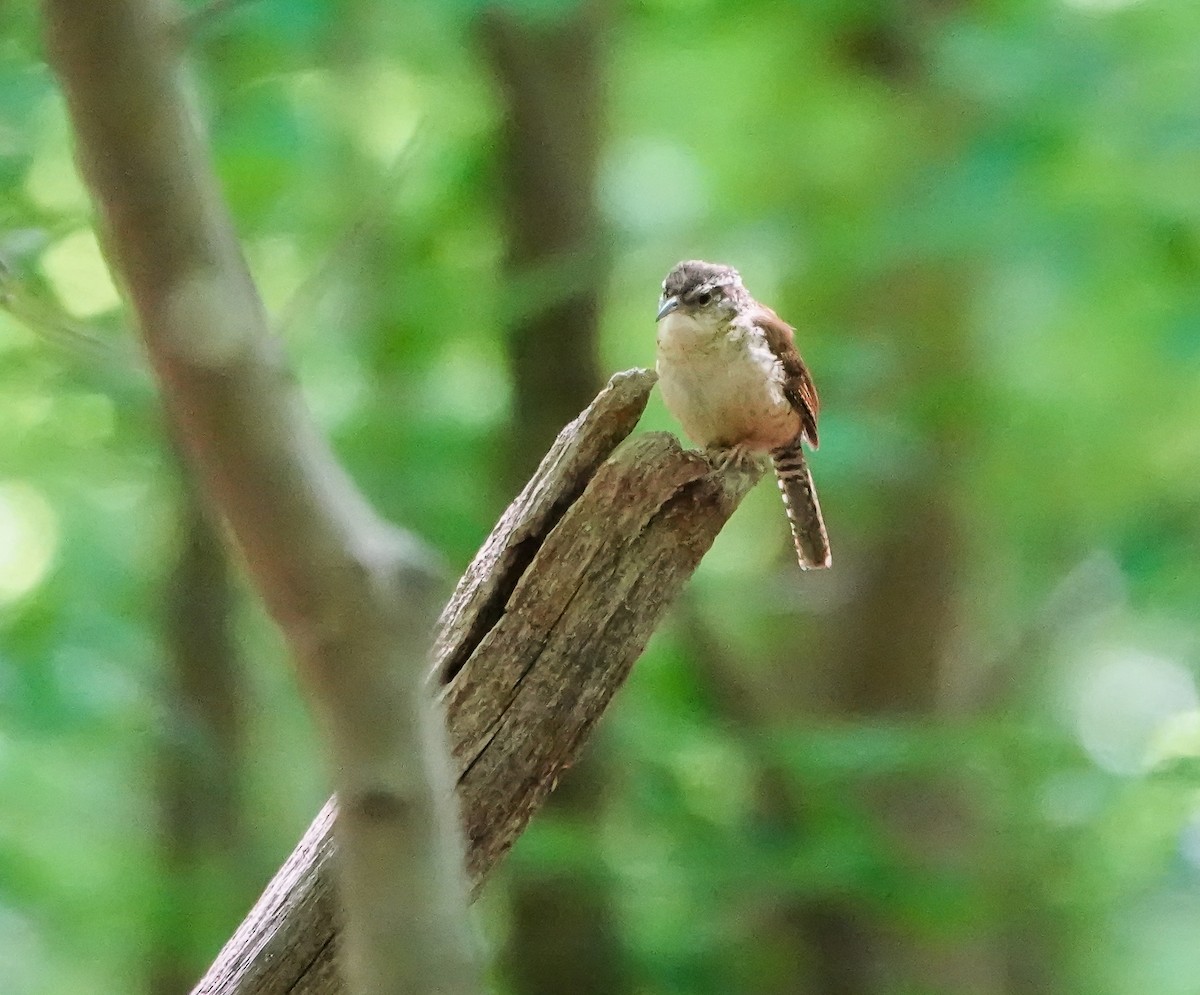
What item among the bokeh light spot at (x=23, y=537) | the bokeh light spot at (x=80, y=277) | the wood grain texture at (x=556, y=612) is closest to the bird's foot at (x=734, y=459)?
the wood grain texture at (x=556, y=612)

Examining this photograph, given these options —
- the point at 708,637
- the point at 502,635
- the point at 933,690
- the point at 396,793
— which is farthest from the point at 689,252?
the point at 396,793

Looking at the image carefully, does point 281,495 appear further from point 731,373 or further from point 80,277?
point 80,277

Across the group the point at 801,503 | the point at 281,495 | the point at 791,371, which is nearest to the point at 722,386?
the point at 791,371

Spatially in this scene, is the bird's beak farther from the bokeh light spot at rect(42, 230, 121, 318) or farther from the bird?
the bokeh light spot at rect(42, 230, 121, 318)

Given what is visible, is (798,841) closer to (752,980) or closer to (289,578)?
(752,980)

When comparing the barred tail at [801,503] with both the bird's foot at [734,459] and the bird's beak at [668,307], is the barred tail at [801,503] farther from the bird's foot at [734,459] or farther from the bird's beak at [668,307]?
the bird's foot at [734,459]

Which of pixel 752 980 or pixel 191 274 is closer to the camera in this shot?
pixel 191 274
